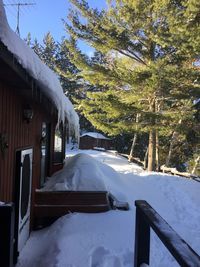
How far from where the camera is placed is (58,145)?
12.6 metres

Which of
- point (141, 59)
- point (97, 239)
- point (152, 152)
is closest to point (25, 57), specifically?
point (97, 239)

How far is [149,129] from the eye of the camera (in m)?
19.2

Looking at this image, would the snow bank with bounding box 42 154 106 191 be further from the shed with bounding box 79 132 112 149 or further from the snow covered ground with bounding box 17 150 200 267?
the shed with bounding box 79 132 112 149

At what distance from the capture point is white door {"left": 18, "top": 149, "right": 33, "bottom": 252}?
6282mm

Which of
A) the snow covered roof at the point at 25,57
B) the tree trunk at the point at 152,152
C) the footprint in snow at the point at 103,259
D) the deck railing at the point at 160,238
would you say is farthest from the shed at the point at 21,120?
the tree trunk at the point at 152,152

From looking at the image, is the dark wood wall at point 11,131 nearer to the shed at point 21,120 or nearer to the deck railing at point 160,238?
the shed at point 21,120

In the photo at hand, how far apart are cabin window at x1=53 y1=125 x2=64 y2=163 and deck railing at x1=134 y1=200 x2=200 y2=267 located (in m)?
8.31

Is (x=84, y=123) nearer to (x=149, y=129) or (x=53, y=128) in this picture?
(x=149, y=129)

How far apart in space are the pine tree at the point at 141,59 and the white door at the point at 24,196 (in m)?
9.84

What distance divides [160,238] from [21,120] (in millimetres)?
3930

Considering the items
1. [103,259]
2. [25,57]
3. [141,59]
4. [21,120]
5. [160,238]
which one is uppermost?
[141,59]

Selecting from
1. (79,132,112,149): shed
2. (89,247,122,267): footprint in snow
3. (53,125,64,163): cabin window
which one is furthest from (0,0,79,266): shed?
(79,132,112,149): shed

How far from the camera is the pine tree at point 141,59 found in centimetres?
1655

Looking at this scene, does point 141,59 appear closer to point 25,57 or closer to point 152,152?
point 152,152
